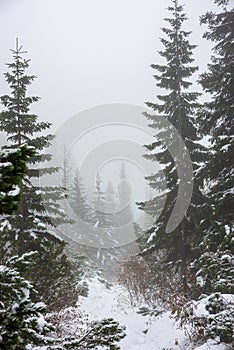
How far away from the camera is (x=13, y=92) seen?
11430 mm

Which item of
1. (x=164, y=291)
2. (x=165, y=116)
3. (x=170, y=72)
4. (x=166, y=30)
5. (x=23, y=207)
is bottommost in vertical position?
(x=164, y=291)

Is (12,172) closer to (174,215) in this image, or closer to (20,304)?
(20,304)

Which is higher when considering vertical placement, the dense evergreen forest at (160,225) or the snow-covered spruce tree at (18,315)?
the dense evergreen forest at (160,225)

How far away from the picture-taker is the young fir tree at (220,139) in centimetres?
1052

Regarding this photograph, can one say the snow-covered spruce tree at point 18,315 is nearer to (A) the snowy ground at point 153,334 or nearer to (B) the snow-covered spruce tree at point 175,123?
(A) the snowy ground at point 153,334

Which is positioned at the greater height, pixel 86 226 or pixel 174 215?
pixel 86 226

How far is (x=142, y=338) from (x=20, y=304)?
38.3 feet

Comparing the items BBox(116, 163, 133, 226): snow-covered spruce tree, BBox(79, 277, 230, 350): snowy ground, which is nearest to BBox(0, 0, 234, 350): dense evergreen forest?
BBox(79, 277, 230, 350): snowy ground

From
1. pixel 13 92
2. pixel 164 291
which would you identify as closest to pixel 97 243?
Result: pixel 164 291

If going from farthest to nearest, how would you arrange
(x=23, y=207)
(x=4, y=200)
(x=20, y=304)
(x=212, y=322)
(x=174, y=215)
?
(x=174, y=215) → (x=23, y=207) → (x=212, y=322) → (x=20, y=304) → (x=4, y=200)

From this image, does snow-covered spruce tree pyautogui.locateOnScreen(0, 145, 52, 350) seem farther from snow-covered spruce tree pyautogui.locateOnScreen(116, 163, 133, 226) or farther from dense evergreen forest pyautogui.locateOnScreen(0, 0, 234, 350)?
snow-covered spruce tree pyautogui.locateOnScreen(116, 163, 133, 226)

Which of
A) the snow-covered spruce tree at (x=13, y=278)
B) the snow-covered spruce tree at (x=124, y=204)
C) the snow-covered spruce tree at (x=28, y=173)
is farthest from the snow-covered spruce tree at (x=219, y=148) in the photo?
the snow-covered spruce tree at (x=124, y=204)

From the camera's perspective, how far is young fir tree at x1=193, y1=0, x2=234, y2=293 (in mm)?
10516

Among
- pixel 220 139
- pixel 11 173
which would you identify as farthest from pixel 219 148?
pixel 11 173
